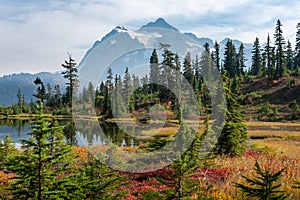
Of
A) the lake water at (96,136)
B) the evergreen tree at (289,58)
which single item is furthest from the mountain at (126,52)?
the evergreen tree at (289,58)

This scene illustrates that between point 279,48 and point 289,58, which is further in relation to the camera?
point 289,58

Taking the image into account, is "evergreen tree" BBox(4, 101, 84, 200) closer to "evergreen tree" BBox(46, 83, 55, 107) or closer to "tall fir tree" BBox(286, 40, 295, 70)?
"tall fir tree" BBox(286, 40, 295, 70)

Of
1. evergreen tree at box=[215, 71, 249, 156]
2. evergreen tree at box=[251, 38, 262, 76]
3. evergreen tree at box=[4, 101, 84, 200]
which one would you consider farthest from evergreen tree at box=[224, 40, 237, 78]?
evergreen tree at box=[4, 101, 84, 200]

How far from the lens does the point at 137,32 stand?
13.5 metres

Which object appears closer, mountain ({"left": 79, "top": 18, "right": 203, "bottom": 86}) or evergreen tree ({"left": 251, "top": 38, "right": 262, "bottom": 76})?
mountain ({"left": 79, "top": 18, "right": 203, "bottom": 86})

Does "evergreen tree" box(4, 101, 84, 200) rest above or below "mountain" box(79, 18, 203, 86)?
below

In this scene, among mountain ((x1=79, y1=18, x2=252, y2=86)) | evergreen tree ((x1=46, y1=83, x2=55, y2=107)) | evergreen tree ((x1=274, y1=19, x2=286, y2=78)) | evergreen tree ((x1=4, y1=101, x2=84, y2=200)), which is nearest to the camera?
evergreen tree ((x1=4, y1=101, x2=84, y2=200))

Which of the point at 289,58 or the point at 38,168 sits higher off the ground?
the point at 289,58

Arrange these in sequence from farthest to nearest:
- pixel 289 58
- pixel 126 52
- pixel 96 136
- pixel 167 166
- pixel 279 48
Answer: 1. pixel 289 58
2. pixel 279 48
3. pixel 96 136
4. pixel 167 166
5. pixel 126 52

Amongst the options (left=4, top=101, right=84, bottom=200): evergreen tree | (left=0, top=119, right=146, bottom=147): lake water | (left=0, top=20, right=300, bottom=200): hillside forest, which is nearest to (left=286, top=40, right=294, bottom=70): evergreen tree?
(left=0, top=20, right=300, bottom=200): hillside forest

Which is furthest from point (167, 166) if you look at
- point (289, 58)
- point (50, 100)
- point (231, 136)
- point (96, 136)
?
point (50, 100)

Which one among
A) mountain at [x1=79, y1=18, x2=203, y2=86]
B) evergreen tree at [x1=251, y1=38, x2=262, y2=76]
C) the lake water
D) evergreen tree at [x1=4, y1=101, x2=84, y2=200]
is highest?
evergreen tree at [x1=251, y1=38, x2=262, y2=76]

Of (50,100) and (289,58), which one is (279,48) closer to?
(289,58)

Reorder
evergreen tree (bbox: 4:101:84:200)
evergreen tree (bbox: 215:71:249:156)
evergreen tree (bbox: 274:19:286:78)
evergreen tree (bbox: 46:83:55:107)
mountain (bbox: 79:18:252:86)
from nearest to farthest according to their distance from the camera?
evergreen tree (bbox: 4:101:84:200) → mountain (bbox: 79:18:252:86) → evergreen tree (bbox: 215:71:249:156) → evergreen tree (bbox: 274:19:286:78) → evergreen tree (bbox: 46:83:55:107)
